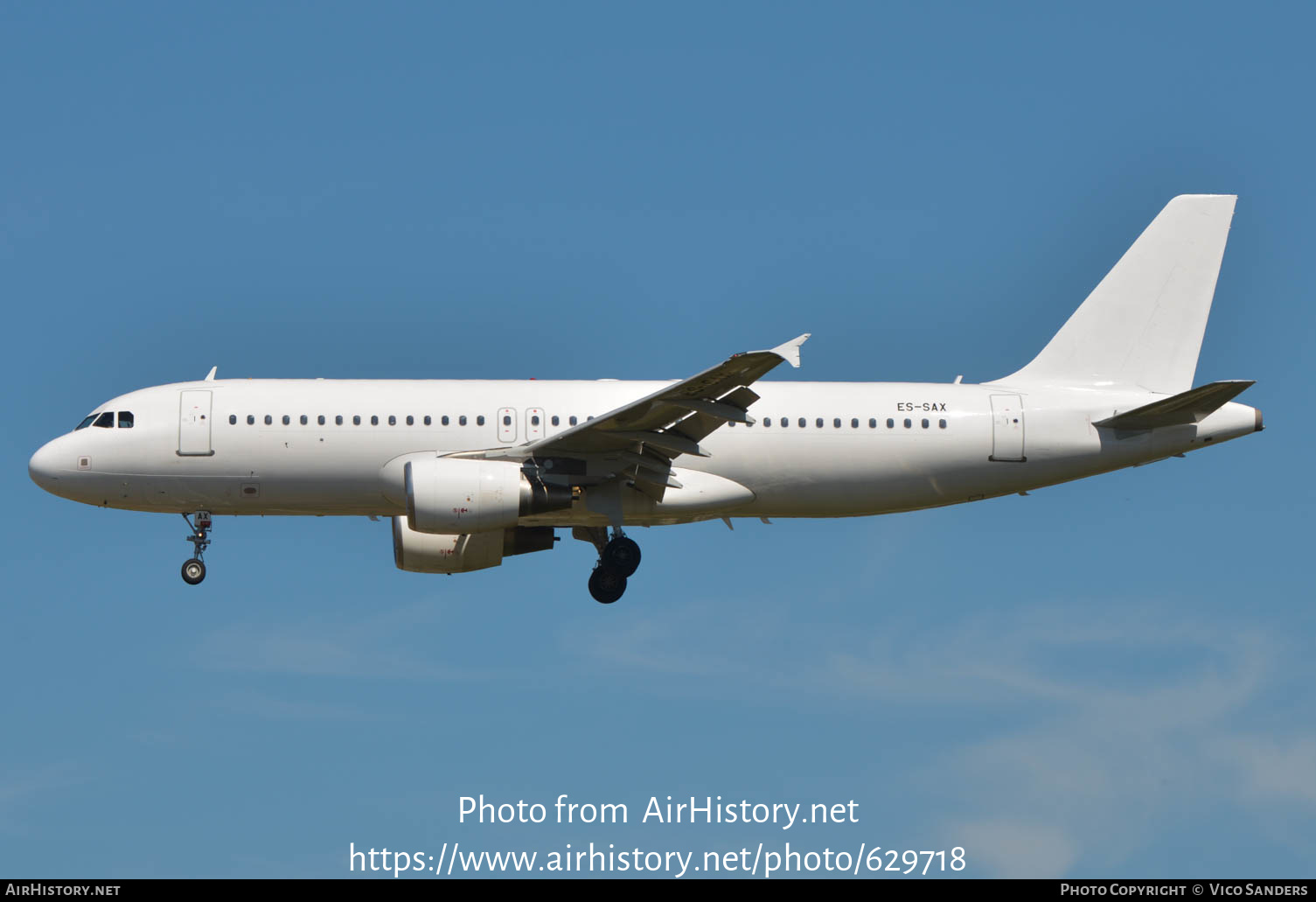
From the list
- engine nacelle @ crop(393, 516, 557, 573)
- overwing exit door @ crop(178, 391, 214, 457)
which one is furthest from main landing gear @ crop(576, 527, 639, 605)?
overwing exit door @ crop(178, 391, 214, 457)

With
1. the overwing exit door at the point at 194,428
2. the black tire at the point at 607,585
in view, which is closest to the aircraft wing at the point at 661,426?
the black tire at the point at 607,585

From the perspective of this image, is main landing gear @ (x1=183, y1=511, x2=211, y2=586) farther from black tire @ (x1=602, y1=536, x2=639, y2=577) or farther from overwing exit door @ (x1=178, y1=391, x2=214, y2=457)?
black tire @ (x1=602, y1=536, x2=639, y2=577)

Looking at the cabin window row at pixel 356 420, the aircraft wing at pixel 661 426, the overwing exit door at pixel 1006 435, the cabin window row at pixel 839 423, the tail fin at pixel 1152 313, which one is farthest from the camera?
the tail fin at pixel 1152 313

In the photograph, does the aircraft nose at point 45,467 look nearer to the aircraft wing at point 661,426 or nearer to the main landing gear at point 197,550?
the main landing gear at point 197,550

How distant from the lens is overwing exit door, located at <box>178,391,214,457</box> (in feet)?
101

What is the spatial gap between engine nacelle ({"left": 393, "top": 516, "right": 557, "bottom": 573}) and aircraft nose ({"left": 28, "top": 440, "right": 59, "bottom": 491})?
22.0ft

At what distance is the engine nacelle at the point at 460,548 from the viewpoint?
108ft

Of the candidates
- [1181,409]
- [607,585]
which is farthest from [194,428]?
[1181,409]

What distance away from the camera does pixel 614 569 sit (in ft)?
106

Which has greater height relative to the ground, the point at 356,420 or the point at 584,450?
the point at 356,420

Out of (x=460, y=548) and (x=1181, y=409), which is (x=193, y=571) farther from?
(x=1181, y=409)

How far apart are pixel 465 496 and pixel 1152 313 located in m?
15.6

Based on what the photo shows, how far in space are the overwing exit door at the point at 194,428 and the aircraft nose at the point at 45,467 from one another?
255 cm

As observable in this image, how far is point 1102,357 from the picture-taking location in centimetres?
3406
